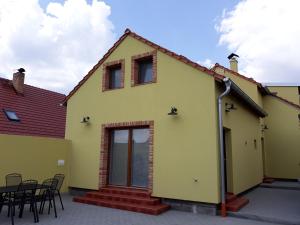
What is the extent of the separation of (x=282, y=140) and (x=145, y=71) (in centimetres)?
923

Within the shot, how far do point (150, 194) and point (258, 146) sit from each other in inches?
270

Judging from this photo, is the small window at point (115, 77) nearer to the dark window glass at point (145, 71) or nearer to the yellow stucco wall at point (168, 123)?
the yellow stucco wall at point (168, 123)

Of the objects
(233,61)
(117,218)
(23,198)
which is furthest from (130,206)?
(233,61)

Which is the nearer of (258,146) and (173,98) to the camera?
(173,98)

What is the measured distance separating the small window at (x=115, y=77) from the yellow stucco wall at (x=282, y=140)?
9.16 metres

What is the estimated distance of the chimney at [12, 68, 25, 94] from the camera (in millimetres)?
15102

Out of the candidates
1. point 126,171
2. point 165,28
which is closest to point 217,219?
point 126,171

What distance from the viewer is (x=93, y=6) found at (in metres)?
11.4

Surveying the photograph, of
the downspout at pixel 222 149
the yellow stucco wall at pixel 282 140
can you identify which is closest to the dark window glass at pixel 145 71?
the downspout at pixel 222 149

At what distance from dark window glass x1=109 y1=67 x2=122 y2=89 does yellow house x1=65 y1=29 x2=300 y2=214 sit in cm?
4

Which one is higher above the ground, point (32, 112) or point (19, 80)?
point (19, 80)

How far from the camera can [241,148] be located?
997 cm

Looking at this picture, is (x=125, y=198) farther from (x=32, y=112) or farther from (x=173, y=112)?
(x=32, y=112)

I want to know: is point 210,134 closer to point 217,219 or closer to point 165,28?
point 217,219
